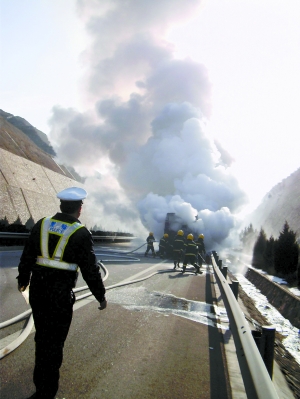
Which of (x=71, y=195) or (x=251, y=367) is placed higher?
(x=71, y=195)

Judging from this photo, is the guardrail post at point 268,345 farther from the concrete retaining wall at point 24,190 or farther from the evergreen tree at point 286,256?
the concrete retaining wall at point 24,190

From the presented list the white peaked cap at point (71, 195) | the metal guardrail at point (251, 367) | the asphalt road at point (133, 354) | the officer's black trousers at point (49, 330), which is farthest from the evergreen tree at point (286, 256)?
the officer's black trousers at point (49, 330)

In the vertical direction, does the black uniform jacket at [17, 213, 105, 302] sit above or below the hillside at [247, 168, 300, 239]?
below

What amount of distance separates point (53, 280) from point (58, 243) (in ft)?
0.99

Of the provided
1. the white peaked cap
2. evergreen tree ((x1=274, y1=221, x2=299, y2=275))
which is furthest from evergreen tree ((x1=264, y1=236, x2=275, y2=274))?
the white peaked cap

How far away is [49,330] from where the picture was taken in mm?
2883

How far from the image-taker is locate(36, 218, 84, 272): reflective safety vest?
2.99 meters

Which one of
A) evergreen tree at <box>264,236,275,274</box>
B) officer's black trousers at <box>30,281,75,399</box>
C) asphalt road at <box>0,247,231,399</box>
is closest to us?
officer's black trousers at <box>30,281,75,399</box>

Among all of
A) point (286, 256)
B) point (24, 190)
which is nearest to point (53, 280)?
point (286, 256)

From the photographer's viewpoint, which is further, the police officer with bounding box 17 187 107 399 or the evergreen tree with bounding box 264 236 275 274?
the evergreen tree with bounding box 264 236 275 274

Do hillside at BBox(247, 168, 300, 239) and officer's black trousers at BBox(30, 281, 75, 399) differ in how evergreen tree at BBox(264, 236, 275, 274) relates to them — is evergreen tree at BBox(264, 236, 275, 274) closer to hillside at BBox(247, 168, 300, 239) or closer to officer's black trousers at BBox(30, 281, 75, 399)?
officer's black trousers at BBox(30, 281, 75, 399)

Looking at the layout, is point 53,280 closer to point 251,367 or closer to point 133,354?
point 251,367

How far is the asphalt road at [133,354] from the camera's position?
3480 millimetres

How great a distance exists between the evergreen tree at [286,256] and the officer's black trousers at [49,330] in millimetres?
18021
